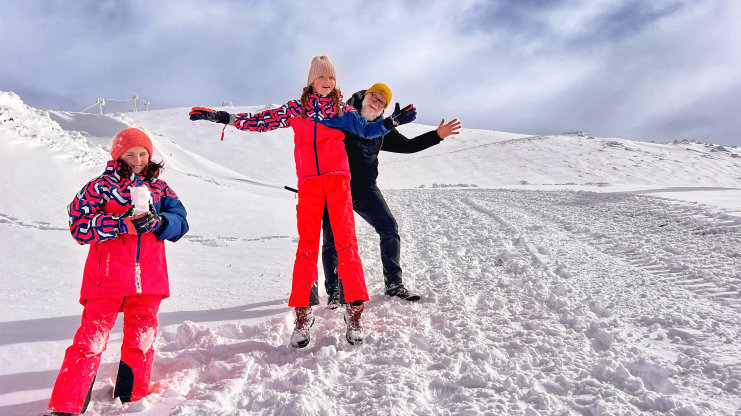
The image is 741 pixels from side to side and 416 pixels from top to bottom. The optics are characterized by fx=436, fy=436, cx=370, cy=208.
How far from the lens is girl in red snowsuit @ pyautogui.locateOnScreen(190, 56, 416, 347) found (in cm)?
298

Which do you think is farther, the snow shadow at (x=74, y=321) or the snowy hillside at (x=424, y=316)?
the snow shadow at (x=74, y=321)

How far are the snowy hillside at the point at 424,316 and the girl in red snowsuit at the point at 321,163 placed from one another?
44cm

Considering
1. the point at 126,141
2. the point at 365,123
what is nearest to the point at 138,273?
the point at 126,141

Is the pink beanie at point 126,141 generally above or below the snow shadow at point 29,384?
above

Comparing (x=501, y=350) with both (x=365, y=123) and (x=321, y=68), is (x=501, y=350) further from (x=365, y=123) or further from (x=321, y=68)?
(x=321, y=68)

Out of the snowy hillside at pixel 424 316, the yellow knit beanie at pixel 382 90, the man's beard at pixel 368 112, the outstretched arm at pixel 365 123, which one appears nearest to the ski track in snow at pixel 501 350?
the snowy hillside at pixel 424 316

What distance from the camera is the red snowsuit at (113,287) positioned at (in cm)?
202

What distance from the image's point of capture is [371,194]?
12.4 ft

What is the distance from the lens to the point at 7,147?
6336 mm

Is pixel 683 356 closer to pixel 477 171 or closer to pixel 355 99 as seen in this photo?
pixel 355 99

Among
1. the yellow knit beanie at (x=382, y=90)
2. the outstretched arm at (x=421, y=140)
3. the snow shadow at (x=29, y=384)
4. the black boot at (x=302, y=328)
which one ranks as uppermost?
the yellow knit beanie at (x=382, y=90)

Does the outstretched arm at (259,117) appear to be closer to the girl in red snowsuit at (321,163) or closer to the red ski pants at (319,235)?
the girl in red snowsuit at (321,163)

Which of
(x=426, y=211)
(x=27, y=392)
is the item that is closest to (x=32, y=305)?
(x=27, y=392)

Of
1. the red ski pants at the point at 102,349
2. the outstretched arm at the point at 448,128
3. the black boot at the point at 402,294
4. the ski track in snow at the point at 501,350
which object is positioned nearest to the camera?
the red ski pants at the point at 102,349
